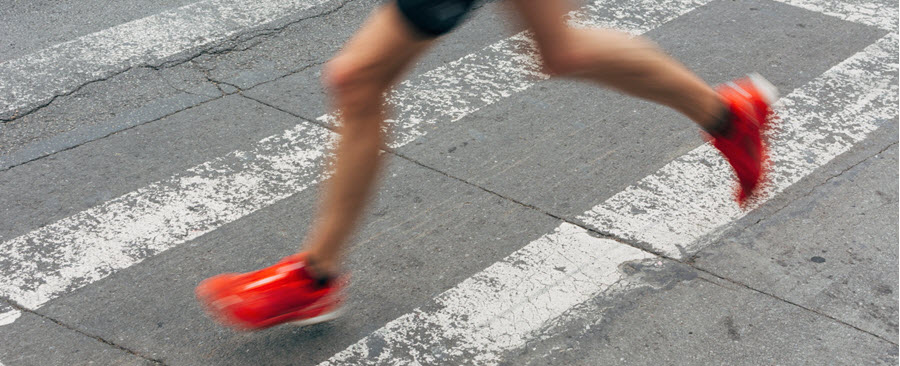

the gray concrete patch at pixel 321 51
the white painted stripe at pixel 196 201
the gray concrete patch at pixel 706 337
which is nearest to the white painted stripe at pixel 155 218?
the white painted stripe at pixel 196 201

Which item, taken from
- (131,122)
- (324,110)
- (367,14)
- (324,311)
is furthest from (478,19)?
(324,311)

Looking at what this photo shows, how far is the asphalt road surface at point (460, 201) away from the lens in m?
3.01

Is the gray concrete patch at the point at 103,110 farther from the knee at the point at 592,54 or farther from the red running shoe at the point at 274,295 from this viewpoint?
the knee at the point at 592,54

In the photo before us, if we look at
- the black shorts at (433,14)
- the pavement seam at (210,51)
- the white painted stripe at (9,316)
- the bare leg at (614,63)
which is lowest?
the white painted stripe at (9,316)

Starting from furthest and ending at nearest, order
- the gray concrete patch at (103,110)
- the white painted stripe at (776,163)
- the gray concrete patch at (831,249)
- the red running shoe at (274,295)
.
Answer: the gray concrete patch at (103,110) < the white painted stripe at (776,163) < the gray concrete patch at (831,249) < the red running shoe at (274,295)

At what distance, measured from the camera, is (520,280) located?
10.8 feet

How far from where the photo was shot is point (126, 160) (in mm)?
4082

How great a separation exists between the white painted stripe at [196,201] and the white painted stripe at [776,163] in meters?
0.99

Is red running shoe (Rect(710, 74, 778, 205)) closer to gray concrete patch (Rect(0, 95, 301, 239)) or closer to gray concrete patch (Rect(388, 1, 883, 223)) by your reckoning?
gray concrete patch (Rect(388, 1, 883, 223))

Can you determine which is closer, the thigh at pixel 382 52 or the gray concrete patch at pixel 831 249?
the thigh at pixel 382 52

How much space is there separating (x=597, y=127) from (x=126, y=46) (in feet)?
8.26

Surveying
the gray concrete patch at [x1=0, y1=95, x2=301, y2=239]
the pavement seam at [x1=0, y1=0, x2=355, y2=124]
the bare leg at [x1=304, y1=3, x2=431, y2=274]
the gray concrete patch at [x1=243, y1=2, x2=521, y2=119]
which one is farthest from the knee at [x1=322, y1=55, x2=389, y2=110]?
the pavement seam at [x1=0, y1=0, x2=355, y2=124]

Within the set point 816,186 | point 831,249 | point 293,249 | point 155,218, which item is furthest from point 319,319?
point 816,186

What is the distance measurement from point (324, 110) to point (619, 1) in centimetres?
216
